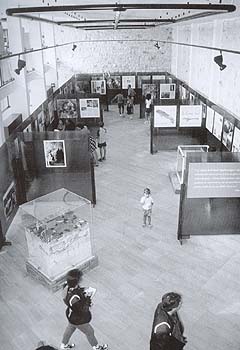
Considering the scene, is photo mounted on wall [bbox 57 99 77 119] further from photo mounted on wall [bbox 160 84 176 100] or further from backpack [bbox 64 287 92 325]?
backpack [bbox 64 287 92 325]

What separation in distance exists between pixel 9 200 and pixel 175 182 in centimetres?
508

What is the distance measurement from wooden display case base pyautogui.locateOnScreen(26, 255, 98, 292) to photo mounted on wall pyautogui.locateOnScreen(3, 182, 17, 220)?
6.78 ft

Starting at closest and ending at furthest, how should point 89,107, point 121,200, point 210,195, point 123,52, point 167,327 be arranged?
point 167,327 < point 210,195 < point 121,200 < point 89,107 < point 123,52

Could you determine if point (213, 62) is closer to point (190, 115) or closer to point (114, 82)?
point (190, 115)

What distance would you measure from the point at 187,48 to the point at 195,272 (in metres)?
15.1

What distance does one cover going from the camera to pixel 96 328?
19.6ft

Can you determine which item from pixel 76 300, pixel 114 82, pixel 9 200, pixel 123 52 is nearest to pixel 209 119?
pixel 9 200

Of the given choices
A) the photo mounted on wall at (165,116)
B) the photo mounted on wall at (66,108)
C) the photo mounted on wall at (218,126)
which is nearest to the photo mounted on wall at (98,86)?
the photo mounted on wall at (66,108)

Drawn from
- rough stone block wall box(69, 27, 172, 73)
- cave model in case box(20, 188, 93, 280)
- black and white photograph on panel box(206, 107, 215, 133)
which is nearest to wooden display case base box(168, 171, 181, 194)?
black and white photograph on panel box(206, 107, 215, 133)

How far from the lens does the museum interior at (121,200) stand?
612 centimetres

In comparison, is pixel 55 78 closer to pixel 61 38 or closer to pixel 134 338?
pixel 61 38

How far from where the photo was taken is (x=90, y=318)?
4.94 metres

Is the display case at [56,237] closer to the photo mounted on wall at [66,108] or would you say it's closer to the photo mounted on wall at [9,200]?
the photo mounted on wall at [9,200]

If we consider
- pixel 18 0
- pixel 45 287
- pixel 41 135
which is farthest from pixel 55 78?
pixel 45 287
